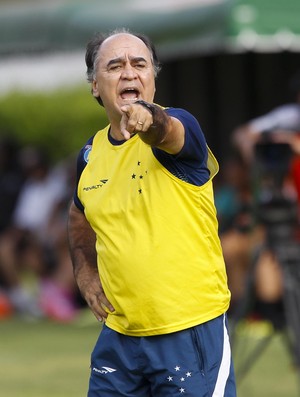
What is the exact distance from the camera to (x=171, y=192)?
441 centimetres

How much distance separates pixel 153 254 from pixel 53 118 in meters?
→ 22.1

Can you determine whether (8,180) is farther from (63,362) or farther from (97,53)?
(97,53)

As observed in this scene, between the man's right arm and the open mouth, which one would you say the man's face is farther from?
the man's right arm

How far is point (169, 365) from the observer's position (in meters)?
4.45

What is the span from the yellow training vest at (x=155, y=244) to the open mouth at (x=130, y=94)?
0.18 meters

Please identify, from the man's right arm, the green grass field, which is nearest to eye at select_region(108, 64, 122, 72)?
the man's right arm

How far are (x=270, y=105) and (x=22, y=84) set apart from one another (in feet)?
53.3

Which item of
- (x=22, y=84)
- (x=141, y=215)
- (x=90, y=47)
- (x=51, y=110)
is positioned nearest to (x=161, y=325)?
(x=141, y=215)

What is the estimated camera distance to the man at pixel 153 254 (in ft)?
14.5

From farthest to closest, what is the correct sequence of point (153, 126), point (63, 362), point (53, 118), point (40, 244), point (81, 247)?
point (53, 118) → point (40, 244) → point (63, 362) → point (81, 247) → point (153, 126)

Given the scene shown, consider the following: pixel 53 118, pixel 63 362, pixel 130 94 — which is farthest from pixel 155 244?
pixel 53 118

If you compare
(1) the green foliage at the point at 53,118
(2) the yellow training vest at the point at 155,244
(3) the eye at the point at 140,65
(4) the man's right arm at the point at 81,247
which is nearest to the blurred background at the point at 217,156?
(4) the man's right arm at the point at 81,247

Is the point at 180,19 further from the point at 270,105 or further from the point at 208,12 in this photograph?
the point at 270,105

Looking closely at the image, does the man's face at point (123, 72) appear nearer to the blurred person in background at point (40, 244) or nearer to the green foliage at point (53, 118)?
the blurred person in background at point (40, 244)
